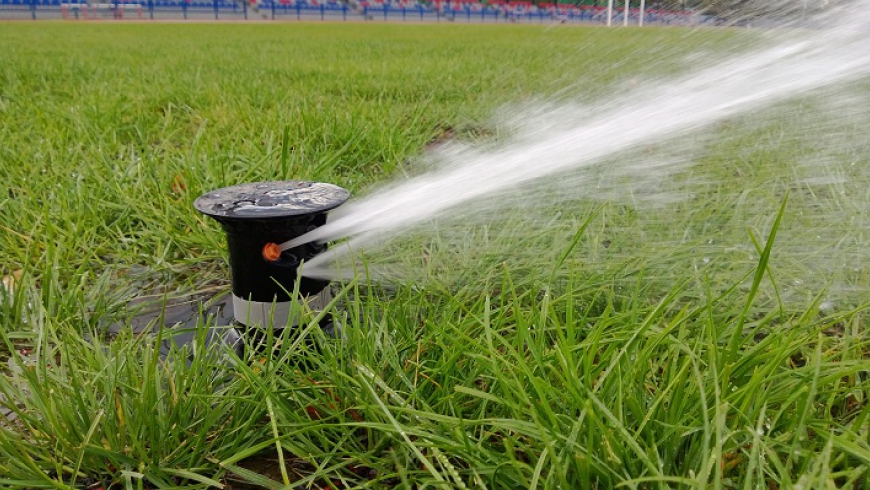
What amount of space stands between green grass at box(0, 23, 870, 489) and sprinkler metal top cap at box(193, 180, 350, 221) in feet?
0.61

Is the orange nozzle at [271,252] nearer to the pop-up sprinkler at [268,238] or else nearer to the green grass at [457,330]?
the pop-up sprinkler at [268,238]

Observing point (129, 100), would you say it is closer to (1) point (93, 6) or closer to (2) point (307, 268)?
(2) point (307, 268)

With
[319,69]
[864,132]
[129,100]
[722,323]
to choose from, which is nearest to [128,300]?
[722,323]

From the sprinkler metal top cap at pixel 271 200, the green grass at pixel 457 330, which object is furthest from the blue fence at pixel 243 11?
the sprinkler metal top cap at pixel 271 200

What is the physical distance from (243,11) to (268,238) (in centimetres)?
4242

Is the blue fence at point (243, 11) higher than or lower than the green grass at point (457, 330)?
higher

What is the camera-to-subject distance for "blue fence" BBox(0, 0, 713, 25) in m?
33.4

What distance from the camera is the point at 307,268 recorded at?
148 cm

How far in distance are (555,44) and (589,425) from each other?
881 centimetres

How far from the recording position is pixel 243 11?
132 feet

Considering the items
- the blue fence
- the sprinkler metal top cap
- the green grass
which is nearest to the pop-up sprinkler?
the sprinkler metal top cap

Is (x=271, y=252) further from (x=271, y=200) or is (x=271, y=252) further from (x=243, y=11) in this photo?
(x=243, y=11)

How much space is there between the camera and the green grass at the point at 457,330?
104 centimetres

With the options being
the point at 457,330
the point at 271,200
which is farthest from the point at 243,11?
the point at 457,330
